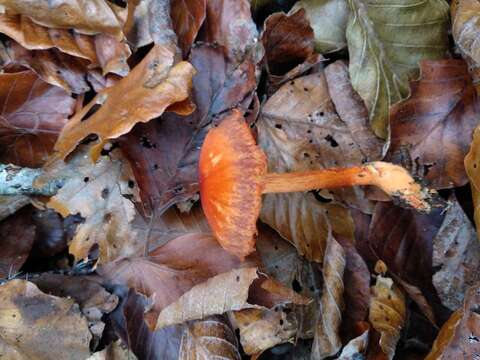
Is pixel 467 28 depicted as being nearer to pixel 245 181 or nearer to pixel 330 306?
pixel 245 181

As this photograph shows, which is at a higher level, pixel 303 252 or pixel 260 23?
pixel 260 23

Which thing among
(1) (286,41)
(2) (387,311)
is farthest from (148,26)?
(2) (387,311)

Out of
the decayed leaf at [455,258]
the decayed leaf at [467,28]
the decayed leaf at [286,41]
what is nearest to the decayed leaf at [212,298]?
the decayed leaf at [455,258]

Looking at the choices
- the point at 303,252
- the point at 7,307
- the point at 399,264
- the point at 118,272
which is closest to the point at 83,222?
the point at 118,272

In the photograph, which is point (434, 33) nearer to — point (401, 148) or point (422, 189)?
point (401, 148)

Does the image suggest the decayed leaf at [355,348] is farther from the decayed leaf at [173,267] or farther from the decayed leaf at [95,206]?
the decayed leaf at [95,206]

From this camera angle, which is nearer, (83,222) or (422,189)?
(422,189)
